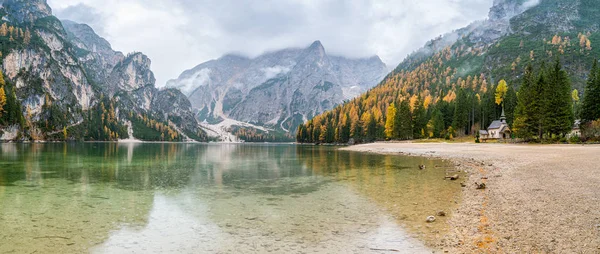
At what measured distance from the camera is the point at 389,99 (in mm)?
186375

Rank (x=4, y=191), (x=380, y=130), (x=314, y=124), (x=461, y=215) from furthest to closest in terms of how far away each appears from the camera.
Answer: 1. (x=314, y=124)
2. (x=380, y=130)
3. (x=4, y=191)
4. (x=461, y=215)

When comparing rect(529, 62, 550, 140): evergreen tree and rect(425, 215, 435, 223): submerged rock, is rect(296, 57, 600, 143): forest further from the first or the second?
rect(425, 215, 435, 223): submerged rock

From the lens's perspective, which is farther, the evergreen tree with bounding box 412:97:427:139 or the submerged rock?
the evergreen tree with bounding box 412:97:427:139

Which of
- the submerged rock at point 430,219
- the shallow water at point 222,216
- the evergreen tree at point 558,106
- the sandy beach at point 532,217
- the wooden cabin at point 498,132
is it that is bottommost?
the shallow water at point 222,216

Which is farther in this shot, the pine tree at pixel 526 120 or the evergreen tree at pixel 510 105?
the evergreen tree at pixel 510 105

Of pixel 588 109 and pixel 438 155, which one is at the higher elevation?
pixel 588 109

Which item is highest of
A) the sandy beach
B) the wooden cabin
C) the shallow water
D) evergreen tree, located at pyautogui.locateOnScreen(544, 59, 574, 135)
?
evergreen tree, located at pyautogui.locateOnScreen(544, 59, 574, 135)

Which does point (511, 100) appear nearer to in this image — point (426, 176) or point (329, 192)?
point (426, 176)

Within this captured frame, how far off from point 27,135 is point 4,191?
215m

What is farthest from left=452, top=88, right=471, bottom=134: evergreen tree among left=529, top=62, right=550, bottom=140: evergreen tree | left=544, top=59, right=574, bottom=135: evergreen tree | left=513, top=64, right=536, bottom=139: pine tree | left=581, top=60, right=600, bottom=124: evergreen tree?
left=544, top=59, right=574, bottom=135: evergreen tree

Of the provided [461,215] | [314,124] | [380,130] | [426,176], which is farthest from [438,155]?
[314,124]

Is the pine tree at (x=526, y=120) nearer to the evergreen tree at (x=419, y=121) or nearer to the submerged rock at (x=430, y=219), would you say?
the evergreen tree at (x=419, y=121)

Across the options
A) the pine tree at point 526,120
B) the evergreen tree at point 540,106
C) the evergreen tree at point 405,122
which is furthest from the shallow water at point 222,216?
the evergreen tree at point 405,122

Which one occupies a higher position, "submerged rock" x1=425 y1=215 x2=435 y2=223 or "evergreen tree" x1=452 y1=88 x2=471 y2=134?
"evergreen tree" x1=452 y1=88 x2=471 y2=134
